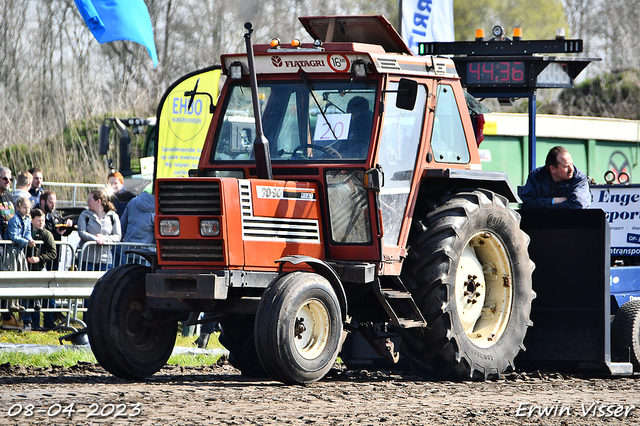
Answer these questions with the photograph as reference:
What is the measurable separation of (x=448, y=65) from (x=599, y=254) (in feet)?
6.72

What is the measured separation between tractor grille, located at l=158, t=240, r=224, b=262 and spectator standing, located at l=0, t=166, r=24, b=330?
3703 millimetres

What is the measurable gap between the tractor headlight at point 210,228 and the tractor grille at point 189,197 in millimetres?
57

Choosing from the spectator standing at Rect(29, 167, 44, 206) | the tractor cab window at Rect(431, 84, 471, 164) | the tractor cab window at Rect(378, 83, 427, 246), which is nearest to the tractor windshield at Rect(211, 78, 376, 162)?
the tractor cab window at Rect(378, 83, 427, 246)

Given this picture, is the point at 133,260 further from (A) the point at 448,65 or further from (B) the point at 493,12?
(B) the point at 493,12

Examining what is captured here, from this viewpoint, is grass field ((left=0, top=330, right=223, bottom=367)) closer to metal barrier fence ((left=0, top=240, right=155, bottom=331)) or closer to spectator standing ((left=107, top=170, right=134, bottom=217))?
A: metal barrier fence ((left=0, top=240, right=155, bottom=331))

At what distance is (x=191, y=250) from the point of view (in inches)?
273

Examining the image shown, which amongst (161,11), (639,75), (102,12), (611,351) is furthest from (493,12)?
(611,351)

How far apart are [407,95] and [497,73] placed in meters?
3.13

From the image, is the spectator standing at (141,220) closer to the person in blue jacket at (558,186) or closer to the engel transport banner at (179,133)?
the engel transport banner at (179,133)

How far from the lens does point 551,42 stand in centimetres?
975

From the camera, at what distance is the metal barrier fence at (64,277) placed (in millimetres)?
9867

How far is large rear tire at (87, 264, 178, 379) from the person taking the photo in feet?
23.2

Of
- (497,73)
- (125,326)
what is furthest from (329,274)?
(497,73)

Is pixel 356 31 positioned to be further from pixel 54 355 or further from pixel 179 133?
pixel 179 133
